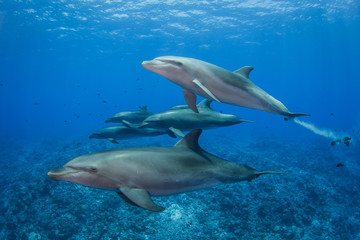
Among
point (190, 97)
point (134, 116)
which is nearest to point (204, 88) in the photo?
point (190, 97)

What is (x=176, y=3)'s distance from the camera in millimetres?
28094

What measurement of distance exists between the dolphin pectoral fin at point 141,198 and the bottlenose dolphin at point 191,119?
10.4 feet

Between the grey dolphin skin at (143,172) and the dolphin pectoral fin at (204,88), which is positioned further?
the dolphin pectoral fin at (204,88)

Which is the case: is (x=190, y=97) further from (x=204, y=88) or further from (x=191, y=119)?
(x=191, y=119)

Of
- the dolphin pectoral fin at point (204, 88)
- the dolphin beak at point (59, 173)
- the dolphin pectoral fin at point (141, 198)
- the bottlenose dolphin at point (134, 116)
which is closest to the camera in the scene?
the dolphin pectoral fin at point (141, 198)

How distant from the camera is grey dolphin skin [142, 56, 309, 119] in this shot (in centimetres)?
348

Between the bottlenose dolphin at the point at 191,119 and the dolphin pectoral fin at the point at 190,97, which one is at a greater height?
the dolphin pectoral fin at the point at 190,97

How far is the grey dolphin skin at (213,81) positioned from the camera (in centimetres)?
348

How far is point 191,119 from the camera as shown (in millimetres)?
6004

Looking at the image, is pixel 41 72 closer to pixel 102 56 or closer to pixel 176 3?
pixel 102 56

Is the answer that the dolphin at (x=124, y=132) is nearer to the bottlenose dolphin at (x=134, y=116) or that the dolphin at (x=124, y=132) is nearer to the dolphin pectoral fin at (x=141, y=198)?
the bottlenose dolphin at (x=134, y=116)

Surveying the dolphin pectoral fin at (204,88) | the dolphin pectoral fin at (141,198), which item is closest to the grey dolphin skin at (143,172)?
the dolphin pectoral fin at (141,198)

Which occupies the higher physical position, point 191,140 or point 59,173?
point 191,140

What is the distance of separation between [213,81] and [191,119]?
247 centimetres
